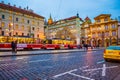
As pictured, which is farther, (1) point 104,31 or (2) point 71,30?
(2) point 71,30

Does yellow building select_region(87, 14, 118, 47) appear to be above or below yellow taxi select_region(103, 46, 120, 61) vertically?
above

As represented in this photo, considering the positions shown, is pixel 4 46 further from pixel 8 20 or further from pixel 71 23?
pixel 71 23

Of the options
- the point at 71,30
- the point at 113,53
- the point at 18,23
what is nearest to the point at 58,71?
the point at 113,53

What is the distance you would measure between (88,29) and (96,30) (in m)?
5.66

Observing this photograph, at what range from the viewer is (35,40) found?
45656 millimetres

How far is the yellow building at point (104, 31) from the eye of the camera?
2771 inches

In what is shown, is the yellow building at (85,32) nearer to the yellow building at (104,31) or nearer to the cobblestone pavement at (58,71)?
the yellow building at (104,31)

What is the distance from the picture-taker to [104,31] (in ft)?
244

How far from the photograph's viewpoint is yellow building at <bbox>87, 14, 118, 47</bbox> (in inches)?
2771

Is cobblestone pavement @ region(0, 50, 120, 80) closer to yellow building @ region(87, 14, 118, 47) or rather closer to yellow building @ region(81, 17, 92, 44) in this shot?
yellow building @ region(87, 14, 118, 47)

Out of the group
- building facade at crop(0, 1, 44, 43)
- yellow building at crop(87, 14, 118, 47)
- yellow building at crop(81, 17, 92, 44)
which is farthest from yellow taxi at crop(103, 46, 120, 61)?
Result: yellow building at crop(81, 17, 92, 44)

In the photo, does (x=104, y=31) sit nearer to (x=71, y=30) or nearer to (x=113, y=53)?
(x=71, y=30)

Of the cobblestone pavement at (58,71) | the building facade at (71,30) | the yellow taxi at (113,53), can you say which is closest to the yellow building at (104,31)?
the building facade at (71,30)

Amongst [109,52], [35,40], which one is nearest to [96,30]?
[35,40]
